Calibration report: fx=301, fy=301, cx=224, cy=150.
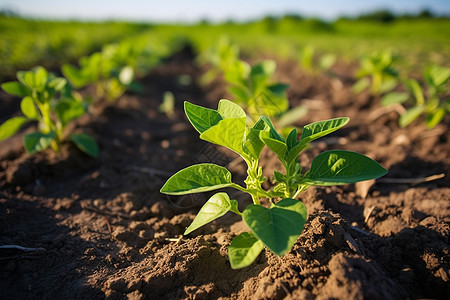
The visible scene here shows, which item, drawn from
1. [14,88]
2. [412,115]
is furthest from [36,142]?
[412,115]

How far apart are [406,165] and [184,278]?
2031mm

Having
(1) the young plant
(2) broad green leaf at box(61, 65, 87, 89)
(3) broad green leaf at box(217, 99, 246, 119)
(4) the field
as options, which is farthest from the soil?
(3) broad green leaf at box(217, 99, 246, 119)

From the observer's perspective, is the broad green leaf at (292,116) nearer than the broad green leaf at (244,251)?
No

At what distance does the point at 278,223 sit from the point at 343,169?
1.44ft

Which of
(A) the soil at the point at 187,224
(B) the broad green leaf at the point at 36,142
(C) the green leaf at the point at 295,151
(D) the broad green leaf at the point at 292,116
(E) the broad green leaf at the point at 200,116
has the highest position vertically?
(E) the broad green leaf at the point at 200,116

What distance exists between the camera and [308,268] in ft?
4.48

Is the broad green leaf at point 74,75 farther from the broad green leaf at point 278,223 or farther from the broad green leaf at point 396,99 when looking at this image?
the broad green leaf at point 396,99

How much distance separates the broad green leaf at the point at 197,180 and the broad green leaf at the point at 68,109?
1682 mm

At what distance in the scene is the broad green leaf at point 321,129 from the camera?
1356mm

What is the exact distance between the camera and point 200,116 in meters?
1.55

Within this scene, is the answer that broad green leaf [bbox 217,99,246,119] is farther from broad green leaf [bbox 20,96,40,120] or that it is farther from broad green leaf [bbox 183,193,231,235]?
broad green leaf [bbox 20,96,40,120]

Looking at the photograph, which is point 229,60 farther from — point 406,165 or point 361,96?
point 406,165

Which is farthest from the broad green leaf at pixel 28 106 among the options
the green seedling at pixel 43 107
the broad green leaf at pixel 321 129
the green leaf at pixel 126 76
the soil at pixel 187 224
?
the broad green leaf at pixel 321 129

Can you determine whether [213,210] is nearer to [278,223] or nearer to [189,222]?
[278,223]
